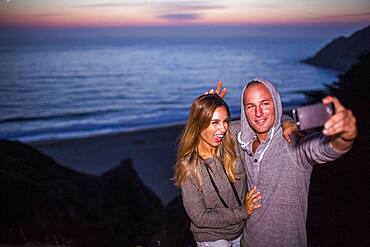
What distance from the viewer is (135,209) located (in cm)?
1098

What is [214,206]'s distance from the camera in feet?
11.0

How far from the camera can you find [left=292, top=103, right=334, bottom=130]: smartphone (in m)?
2.39

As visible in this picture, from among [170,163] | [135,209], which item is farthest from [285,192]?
[170,163]

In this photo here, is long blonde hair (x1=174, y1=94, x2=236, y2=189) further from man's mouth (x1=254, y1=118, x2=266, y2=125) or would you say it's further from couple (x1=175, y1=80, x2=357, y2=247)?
man's mouth (x1=254, y1=118, x2=266, y2=125)

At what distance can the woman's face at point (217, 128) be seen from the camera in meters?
3.43

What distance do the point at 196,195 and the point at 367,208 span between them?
4200 mm

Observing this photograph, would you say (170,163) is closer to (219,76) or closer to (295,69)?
(219,76)

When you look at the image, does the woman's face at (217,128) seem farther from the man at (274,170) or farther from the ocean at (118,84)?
the ocean at (118,84)

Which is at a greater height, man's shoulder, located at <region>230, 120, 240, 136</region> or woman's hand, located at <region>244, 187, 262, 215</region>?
man's shoulder, located at <region>230, 120, 240, 136</region>

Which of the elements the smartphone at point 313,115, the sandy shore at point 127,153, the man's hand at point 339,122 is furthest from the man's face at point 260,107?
the sandy shore at point 127,153

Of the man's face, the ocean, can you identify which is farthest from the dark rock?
the ocean

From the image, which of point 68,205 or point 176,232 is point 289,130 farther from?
point 68,205

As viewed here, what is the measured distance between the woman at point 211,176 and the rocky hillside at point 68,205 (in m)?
3.78

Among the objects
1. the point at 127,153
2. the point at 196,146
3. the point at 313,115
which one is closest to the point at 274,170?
the point at 313,115
